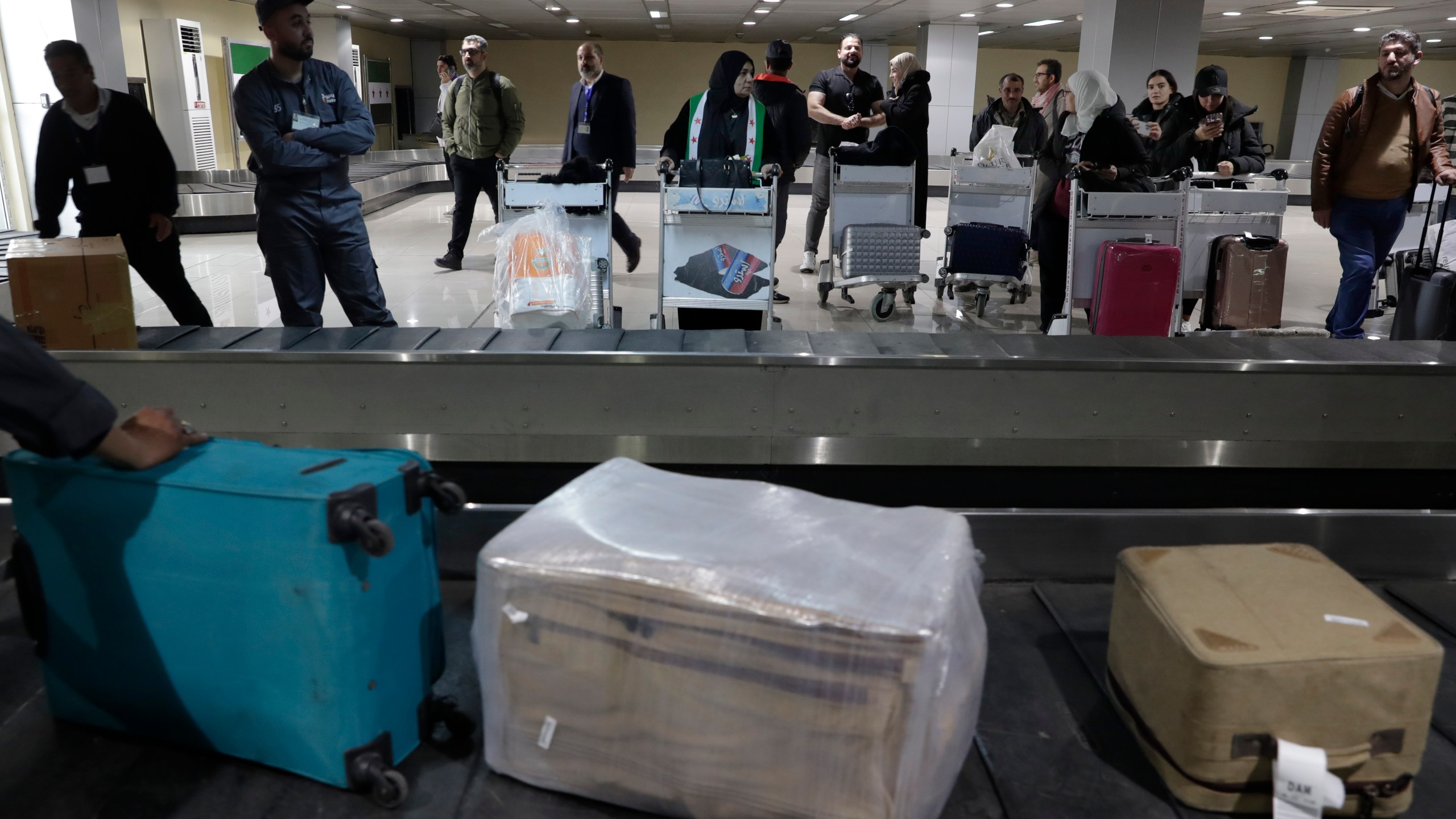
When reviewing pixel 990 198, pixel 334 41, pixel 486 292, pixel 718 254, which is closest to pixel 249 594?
pixel 718 254

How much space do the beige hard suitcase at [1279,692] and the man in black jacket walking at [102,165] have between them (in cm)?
391

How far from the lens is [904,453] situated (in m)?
3.57

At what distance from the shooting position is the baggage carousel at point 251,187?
10.1m

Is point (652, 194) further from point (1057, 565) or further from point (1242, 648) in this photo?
point (1242, 648)

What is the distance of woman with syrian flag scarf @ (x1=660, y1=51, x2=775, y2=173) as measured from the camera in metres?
5.64

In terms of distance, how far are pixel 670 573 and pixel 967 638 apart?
0.46 metres

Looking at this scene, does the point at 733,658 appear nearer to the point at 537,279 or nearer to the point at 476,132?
the point at 537,279

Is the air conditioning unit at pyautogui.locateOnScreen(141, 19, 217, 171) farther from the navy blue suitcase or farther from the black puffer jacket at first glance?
the black puffer jacket

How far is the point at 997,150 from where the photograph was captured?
7.03 m

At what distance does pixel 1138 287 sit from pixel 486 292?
4006 millimetres

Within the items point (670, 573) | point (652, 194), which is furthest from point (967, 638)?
point (652, 194)

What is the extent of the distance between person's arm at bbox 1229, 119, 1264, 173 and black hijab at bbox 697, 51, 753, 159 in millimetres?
3384

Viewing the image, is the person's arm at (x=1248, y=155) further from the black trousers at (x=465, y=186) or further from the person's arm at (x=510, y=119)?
the black trousers at (x=465, y=186)

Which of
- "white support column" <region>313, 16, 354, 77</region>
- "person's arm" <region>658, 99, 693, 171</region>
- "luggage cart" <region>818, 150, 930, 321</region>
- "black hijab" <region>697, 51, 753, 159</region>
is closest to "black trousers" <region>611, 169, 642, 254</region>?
"person's arm" <region>658, 99, 693, 171</region>
